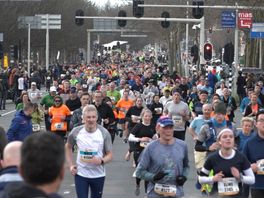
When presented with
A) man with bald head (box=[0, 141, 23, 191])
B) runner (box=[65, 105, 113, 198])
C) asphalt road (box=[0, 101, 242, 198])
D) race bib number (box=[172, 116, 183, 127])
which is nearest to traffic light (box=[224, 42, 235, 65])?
asphalt road (box=[0, 101, 242, 198])

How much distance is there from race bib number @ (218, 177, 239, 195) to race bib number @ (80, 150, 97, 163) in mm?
1800

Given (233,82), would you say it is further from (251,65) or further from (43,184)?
(43,184)

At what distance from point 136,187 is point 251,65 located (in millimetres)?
38505

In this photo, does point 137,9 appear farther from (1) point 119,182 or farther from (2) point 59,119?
(1) point 119,182

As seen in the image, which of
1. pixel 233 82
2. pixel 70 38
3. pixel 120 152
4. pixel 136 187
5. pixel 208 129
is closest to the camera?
pixel 208 129

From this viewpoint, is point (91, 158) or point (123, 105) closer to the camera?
point (91, 158)

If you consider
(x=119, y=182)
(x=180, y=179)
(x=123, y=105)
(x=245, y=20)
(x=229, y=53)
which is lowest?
(x=119, y=182)

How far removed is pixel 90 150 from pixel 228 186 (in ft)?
6.42

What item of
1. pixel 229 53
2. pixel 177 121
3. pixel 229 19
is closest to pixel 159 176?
pixel 177 121

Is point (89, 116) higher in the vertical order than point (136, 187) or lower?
higher

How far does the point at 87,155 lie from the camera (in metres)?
9.91

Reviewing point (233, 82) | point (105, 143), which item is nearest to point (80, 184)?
point (105, 143)

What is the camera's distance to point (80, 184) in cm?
994

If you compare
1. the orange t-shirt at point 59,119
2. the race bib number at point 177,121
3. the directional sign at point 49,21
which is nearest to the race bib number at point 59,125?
the orange t-shirt at point 59,119
